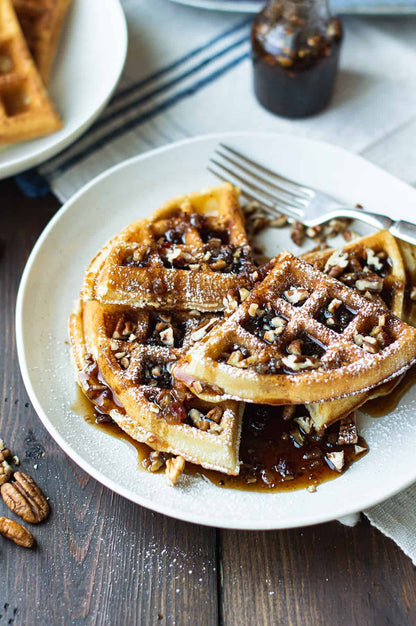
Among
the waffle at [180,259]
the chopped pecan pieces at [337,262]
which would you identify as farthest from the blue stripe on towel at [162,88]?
the chopped pecan pieces at [337,262]

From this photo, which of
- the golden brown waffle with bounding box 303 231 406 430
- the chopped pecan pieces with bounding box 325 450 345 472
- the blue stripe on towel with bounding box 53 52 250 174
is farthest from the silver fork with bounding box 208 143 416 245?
the chopped pecan pieces with bounding box 325 450 345 472

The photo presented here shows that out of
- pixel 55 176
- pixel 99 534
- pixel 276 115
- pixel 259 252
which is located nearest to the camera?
pixel 99 534

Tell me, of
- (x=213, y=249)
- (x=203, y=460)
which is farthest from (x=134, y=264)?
(x=203, y=460)

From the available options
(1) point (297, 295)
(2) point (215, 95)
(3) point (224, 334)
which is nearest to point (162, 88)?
(2) point (215, 95)

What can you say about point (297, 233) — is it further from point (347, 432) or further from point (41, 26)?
point (41, 26)

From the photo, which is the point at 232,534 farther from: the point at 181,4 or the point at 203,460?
the point at 181,4

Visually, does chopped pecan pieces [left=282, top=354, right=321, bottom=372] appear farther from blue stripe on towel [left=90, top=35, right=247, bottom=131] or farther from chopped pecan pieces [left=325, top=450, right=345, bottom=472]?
blue stripe on towel [left=90, top=35, right=247, bottom=131]

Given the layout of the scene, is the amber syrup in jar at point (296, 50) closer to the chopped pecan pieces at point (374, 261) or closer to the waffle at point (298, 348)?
the chopped pecan pieces at point (374, 261)
